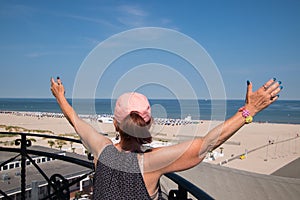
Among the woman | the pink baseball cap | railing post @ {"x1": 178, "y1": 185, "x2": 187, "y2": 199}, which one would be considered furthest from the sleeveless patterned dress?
railing post @ {"x1": 178, "y1": 185, "x2": 187, "y2": 199}

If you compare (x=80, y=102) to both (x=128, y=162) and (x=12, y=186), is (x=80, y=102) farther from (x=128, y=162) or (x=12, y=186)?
(x=12, y=186)

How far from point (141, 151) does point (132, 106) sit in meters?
0.20

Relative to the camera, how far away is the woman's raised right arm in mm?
1642

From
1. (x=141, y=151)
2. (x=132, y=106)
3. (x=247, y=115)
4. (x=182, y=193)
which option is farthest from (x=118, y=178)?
(x=247, y=115)

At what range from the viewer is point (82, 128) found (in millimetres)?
1724

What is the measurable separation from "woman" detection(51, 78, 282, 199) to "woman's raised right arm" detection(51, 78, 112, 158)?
1.2 inches

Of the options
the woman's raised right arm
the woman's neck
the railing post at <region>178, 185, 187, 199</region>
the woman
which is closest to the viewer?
the woman

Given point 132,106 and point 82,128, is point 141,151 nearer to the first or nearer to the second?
point 132,106


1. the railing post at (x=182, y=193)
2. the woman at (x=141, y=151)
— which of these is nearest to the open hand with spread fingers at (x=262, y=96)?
the woman at (x=141, y=151)

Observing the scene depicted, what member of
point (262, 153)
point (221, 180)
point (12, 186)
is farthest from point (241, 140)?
point (12, 186)

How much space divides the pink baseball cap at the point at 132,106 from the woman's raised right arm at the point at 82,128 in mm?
226

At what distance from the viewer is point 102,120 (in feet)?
6.05

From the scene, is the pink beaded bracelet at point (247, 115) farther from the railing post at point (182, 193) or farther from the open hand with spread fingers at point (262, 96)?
the railing post at point (182, 193)

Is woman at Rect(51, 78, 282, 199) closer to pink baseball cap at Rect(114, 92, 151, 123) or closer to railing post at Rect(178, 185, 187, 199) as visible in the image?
pink baseball cap at Rect(114, 92, 151, 123)
